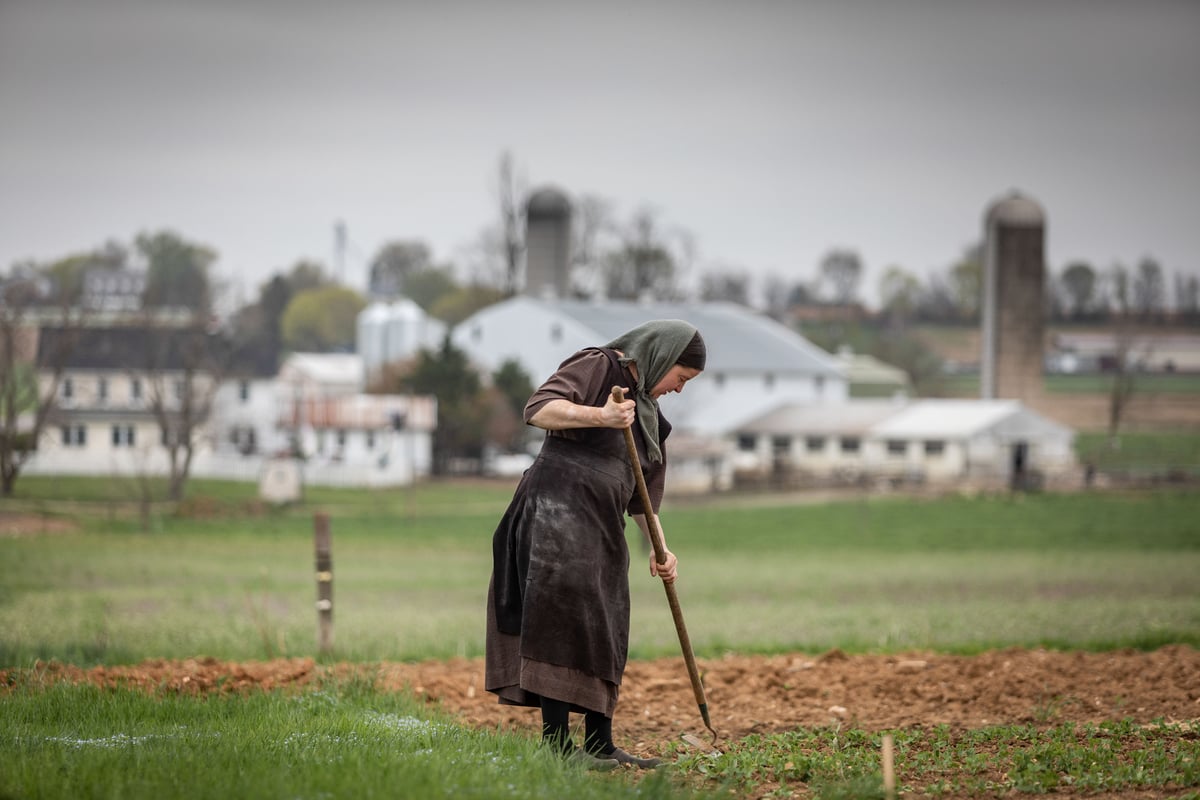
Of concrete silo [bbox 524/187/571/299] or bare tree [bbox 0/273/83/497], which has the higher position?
concrete silo [bbox 524/187/571/299]

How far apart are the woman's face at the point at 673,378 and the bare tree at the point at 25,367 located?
32.8 m

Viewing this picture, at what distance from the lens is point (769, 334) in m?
86.2

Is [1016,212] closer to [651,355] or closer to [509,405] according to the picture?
[509,405]

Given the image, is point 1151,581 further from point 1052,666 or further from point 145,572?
point 145,572

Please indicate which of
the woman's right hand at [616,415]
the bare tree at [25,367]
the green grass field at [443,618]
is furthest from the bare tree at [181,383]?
the woman's right hand at [616,415]

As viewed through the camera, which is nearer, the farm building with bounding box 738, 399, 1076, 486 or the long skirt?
the long skirt

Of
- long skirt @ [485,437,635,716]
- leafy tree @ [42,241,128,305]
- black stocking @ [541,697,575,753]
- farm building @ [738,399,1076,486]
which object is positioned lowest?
farm building @ [738,399,1076,486]

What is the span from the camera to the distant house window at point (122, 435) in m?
51.2

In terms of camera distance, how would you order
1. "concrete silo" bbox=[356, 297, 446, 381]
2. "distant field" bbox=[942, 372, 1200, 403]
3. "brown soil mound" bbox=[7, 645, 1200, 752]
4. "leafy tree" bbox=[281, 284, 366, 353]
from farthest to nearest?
"leafy tree" bbox=[281, 284, 366, 353] < "concrete silo" bbox=[356, 297, 446, 381] < "distant field" bbox=[942, 372, 1200, 403] < "brown soil mound" bbox=[7, 645, 1200, 752]

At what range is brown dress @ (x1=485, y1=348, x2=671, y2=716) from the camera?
642cm

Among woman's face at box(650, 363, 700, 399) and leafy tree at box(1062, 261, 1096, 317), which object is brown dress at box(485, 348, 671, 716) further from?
leafy tree at box(1062, 261, 1096, 317)

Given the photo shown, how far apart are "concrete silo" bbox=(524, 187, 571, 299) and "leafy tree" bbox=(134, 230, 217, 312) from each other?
2013 cm

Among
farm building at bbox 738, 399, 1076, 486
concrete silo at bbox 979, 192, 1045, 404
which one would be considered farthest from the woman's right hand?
concrete silo at bbox 979, 192, 1045, 404

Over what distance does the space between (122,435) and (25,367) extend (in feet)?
34.4
